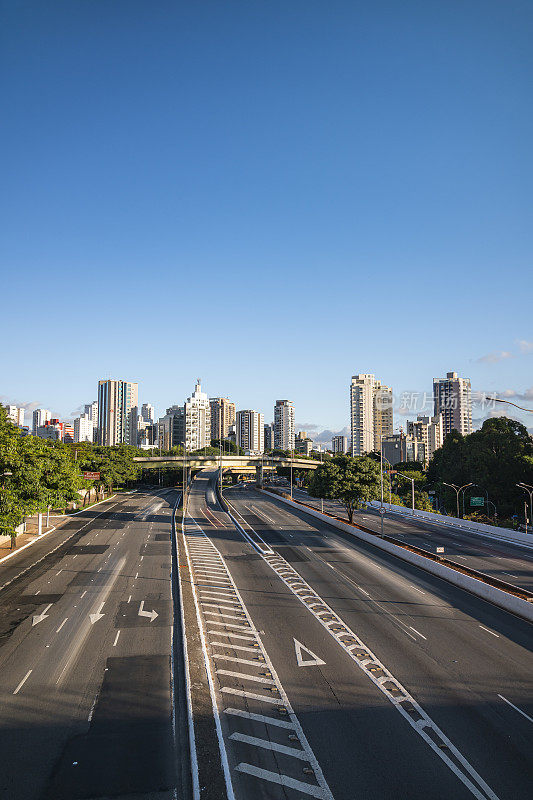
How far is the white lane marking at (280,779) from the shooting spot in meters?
14.6

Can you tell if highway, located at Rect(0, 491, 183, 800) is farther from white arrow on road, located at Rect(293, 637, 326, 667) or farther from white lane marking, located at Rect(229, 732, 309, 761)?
white arrow on road, located at Rect(293, 637, 326, 667)

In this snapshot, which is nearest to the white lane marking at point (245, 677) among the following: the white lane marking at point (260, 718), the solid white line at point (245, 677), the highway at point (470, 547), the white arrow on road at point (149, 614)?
the solid white line at point (245, 677)

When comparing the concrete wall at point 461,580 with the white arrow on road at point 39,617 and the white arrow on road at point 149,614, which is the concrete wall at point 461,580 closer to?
the white arrow on road at point 149,614

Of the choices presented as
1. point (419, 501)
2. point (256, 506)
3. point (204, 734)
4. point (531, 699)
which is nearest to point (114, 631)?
point (204, 734)

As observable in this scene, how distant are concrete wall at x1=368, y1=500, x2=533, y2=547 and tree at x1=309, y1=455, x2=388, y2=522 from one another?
1336 centimetres

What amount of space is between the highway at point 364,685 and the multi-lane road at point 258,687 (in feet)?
0.27

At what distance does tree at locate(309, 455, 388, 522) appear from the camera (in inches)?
2778

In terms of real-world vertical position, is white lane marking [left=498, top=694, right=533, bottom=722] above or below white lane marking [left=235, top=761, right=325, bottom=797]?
below

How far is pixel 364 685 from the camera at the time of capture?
70.2 ft

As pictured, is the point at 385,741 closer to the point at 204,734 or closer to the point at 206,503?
the point at 204,734

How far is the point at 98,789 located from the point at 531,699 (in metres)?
15.7

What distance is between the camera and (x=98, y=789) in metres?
14.4

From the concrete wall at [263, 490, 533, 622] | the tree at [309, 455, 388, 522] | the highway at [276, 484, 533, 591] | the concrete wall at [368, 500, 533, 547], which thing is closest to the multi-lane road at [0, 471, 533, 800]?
the concrete wall at [263, 490, 533, 622]

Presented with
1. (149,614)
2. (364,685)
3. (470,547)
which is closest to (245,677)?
(364,685)
